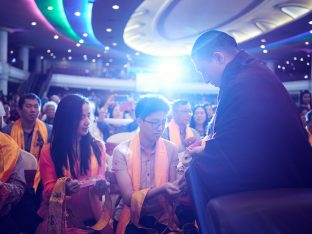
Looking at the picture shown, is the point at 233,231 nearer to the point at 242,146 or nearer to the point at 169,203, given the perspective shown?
the point at 242,146

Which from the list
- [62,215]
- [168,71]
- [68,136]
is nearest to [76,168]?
[68,136]

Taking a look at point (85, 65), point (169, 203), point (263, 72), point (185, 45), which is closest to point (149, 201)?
point (169, 203)

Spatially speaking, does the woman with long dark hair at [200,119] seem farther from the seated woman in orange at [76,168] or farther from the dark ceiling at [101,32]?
the dark ceiling at [101,32]

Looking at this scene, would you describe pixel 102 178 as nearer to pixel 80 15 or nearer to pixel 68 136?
pixel 68 136

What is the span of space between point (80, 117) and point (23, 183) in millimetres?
501

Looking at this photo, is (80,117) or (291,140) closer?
(291,140)

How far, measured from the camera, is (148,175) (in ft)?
6.81

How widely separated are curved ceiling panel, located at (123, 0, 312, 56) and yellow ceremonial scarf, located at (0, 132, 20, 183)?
8915mm

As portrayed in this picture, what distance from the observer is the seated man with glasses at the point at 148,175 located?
187 cm

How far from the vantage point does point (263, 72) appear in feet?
5.07

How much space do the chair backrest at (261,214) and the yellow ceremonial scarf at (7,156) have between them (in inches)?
45.3

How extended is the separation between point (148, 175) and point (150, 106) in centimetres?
42

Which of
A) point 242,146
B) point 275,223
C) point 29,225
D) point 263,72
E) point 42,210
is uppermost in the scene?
point 263,72

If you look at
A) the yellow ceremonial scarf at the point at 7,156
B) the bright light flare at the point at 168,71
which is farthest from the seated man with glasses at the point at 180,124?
the bright light flare at the point at 168,71
